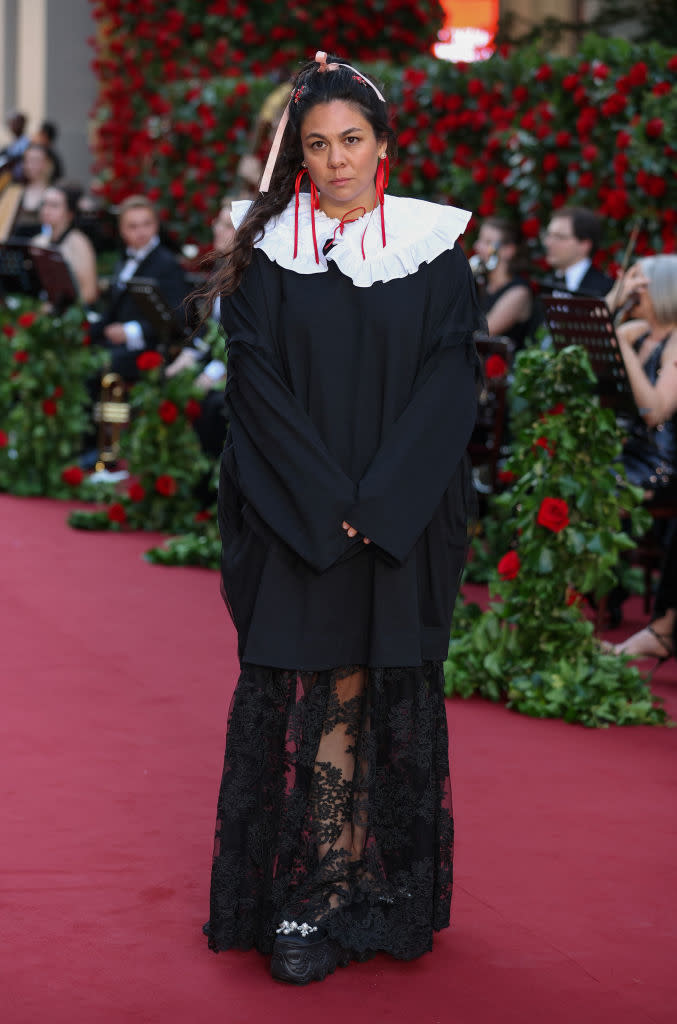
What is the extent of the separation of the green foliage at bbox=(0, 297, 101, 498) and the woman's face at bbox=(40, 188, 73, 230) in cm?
120

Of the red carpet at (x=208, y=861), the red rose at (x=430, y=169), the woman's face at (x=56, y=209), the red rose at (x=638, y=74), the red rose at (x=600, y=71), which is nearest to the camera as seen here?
the red carpet at (x=208, y=861)

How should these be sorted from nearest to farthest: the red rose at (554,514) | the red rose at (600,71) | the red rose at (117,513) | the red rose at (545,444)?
the red rose at (554,514), the red rose at (545,444), the red rose at (117,513), the red rose at (600,71)

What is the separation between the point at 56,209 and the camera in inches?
374

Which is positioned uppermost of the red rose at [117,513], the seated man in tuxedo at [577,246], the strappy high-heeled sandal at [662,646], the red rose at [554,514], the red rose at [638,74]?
the red rose at [638,74]

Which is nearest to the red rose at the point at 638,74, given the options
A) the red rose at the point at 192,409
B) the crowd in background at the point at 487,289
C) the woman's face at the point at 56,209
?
the crowd in background at the point at 487,289

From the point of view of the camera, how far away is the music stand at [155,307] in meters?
7.31

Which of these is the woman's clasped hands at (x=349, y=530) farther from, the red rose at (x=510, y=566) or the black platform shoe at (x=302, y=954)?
the red rose at (x=510, y=566)

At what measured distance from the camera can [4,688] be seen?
443cm

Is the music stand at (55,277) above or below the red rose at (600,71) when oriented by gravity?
below

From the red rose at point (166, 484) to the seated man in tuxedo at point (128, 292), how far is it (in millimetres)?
1499

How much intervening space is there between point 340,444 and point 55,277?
5.87 metres

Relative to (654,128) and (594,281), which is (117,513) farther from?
(654,128)

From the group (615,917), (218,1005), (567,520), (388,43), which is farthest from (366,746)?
(388,43)

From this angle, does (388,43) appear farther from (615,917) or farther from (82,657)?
(615,917)
